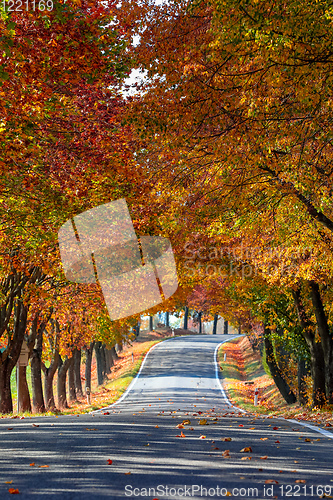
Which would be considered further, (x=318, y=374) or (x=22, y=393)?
(x=22, y=393)

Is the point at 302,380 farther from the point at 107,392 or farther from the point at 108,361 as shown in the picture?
the point at 108,361

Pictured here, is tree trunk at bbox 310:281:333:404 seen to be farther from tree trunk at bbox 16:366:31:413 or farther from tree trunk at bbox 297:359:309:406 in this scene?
tree trunk at bbox 16:366:31:413

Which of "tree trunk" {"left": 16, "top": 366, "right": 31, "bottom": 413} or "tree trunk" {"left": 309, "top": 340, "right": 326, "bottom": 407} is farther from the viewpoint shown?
"tree trunk" {"left": 16, "top": 366, "right": 31, "bottom": 413}

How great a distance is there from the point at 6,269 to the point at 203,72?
10.8 m

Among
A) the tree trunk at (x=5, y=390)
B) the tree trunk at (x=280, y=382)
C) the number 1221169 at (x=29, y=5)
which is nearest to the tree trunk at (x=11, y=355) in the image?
the tree trunk at (x=5, y=390)

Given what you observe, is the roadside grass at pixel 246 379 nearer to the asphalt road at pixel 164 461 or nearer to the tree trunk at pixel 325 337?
the tree trunk at pixel 325 337

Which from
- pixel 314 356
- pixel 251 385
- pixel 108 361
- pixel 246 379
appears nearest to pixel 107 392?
pixel 251 385

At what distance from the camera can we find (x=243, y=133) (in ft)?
28.6

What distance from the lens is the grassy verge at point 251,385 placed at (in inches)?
760

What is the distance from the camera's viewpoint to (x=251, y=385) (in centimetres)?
3291

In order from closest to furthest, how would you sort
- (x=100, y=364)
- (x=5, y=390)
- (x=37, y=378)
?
(x=5, y=390) → (x=37, y=378) → (x=100, y=364)

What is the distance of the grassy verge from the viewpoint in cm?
1930

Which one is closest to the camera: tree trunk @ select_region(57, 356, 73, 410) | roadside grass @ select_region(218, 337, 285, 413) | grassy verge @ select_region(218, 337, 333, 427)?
grassy verge @ select_region(218, 337, 333, 427)

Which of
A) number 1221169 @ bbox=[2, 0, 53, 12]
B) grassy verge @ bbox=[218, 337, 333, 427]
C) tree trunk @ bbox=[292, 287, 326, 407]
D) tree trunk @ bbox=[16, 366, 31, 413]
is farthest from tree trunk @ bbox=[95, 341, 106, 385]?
number 1221169 @ bbox=[2, 0, 53, 12]
